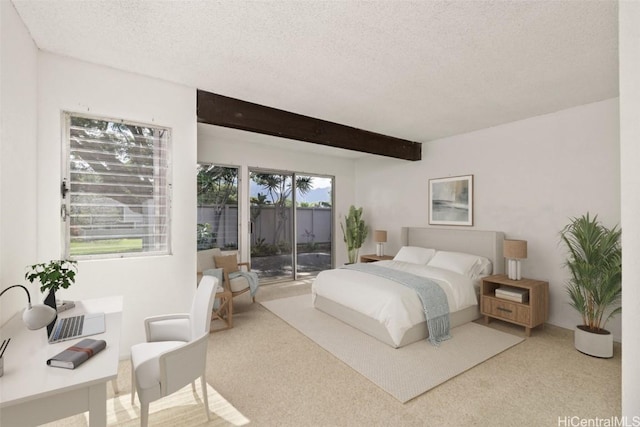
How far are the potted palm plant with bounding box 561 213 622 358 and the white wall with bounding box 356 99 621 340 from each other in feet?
1.51

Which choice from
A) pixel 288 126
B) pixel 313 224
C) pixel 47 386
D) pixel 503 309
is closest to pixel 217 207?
pixel 313 224

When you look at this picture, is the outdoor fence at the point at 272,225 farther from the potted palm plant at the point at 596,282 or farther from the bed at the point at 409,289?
the potted palm plant at the point at 596,282

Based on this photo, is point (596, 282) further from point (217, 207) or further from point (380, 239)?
point (217, 207)

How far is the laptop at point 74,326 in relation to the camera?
1.55 m

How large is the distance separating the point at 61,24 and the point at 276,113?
81.0 inches

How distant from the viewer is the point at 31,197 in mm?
2318

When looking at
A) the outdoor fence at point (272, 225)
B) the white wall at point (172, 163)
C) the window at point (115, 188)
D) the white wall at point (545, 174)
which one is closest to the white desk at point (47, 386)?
the white wall at point (172, 163)

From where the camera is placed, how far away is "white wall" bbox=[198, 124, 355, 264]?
197 inches

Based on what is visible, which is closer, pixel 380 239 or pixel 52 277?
pixel 52 277

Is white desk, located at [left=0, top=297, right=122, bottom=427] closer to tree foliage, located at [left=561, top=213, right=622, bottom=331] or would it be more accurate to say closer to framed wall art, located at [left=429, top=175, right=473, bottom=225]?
tree foliage, located at [left=561, top=213, right=622, bottom=331]

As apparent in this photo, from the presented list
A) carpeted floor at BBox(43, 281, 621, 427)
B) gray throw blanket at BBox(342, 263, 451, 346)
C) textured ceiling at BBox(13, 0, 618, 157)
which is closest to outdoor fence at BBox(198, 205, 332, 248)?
carpeted floor at BBox(43, 281, 621, 427)

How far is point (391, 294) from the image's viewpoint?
3135 mm

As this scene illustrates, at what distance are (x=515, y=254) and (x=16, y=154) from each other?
485 centimetres

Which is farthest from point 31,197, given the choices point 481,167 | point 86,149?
point 481,167
